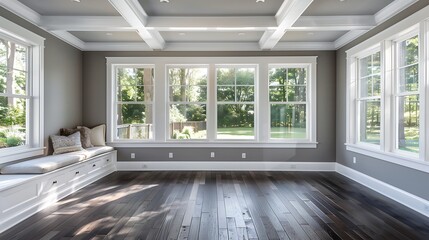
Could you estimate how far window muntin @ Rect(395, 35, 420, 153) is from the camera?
368 centimetres

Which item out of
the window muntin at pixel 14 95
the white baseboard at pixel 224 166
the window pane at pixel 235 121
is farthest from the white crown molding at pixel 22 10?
the window pane at pixel 235 121

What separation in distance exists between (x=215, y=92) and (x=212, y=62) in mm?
658

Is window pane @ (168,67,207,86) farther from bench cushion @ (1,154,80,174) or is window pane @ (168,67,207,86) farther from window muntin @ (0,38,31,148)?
bench cushion @ (1,154,80,174)

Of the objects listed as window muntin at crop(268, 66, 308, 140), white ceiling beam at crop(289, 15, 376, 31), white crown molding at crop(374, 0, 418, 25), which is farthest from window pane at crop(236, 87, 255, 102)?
white crown molding at crop(374, 0, 418, 25)

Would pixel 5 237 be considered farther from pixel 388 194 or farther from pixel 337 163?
pixel 337 163

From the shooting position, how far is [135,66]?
6.09 meters

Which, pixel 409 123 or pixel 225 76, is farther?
pixel 225 76

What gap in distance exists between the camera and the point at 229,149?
6.02 meters

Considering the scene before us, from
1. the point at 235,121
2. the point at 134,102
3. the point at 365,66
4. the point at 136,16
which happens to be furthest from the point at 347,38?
the point at 134,102

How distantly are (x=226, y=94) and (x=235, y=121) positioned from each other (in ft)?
2.09

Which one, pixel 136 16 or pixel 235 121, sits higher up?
pixel 136 16

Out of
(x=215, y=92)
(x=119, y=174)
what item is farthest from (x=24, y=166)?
(x=215, y=92)

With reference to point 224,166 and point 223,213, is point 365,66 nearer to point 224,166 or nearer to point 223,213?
point 224,166

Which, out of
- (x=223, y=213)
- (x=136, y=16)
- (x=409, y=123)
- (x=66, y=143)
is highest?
(x=136, y=16)
